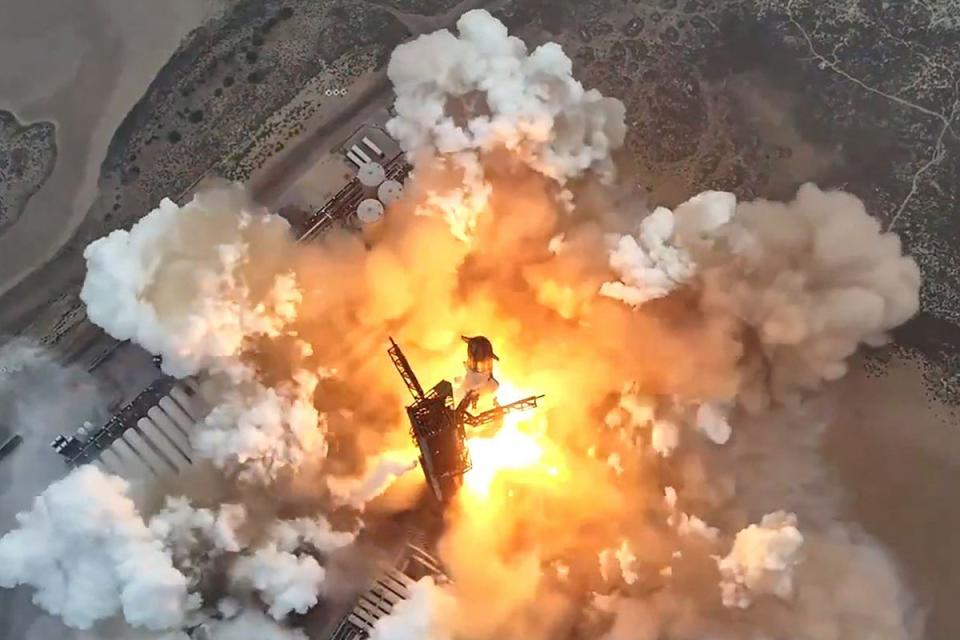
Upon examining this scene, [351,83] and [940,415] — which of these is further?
[351,83]

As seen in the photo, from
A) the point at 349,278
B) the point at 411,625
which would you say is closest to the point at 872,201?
the point at 349,278

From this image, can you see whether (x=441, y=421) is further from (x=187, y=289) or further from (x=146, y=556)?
(x=146, y=556)

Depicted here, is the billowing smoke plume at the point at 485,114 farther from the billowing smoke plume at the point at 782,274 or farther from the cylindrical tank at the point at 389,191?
the billowing smoke plume at the point at 782,274

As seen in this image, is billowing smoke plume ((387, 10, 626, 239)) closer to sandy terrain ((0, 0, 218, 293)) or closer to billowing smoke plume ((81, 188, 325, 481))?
billowing smoke plume ((81, 188, 325, 481))

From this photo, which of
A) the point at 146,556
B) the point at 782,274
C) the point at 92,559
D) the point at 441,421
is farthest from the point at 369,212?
the point at 92,559

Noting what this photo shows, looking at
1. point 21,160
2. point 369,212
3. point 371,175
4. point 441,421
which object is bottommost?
point 441,421

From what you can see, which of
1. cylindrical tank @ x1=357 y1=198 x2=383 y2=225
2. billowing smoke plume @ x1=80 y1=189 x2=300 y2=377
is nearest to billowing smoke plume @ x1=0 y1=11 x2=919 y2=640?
billowing smoke plume @ x1=80 y1=189 x2=300 y2=377

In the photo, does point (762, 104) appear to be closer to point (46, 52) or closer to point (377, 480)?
point (377, 480)
